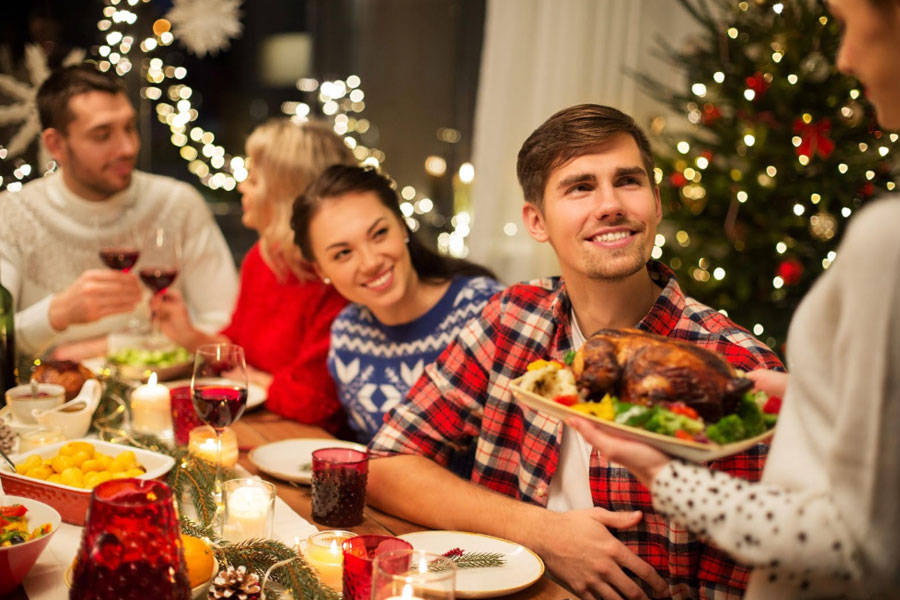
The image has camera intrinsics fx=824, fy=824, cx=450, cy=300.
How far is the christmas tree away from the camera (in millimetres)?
3033

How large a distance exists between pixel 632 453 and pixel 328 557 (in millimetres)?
499

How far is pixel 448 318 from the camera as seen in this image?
2.29 metres

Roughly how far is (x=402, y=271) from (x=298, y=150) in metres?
0.77

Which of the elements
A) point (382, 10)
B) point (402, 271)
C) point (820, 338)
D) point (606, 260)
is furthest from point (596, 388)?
point (382, 10)

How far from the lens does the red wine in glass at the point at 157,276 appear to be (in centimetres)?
233

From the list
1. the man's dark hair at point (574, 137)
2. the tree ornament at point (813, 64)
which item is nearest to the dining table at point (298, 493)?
the man's dark hair at point (574, 137)

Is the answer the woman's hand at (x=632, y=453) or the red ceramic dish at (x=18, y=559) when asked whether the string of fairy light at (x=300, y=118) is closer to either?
the red ceramic dish at (x=18, y=559)

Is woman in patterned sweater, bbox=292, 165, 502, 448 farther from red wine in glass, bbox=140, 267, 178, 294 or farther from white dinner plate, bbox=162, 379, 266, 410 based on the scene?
red wine in glass, bbox=140, 267, 178, 294

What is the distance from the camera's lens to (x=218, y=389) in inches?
59.3

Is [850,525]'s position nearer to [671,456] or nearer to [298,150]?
[671,456]

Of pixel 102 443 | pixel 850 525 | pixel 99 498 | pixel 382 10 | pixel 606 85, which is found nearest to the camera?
pixel 850 525

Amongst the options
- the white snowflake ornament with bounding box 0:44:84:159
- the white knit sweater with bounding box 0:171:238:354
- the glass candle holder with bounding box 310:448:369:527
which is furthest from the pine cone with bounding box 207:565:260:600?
the white snowflake ornament with bounding box 0:44:84:159

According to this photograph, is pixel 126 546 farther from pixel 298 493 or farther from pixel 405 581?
pixel 298 493

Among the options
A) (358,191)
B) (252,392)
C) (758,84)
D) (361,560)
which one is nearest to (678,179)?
(758,84)
